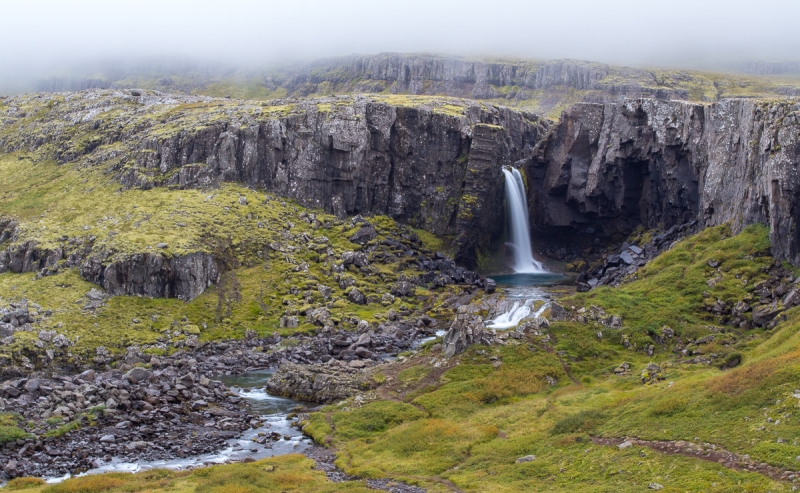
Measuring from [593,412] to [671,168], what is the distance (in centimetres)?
7055

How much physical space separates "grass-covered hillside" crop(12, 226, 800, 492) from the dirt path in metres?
0.09

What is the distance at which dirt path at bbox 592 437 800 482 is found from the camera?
27.9 meters

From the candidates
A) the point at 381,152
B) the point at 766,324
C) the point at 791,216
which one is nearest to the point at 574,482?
the point at 766,324

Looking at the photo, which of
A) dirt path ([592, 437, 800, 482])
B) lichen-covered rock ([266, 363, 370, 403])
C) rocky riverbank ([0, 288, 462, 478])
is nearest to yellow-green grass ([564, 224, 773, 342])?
rocky riverbank ([0, 288, 462, 478])

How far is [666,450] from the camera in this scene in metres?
33.9

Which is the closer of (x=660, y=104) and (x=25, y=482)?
(x=25, y=482)

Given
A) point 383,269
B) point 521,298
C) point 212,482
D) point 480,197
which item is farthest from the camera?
point 480,197

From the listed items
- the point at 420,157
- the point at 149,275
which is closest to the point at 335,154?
the point at 420,157

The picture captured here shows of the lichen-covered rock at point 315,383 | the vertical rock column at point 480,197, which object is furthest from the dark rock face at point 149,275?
the vertical rock column at point 480,197

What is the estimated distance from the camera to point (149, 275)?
81750 millimetres

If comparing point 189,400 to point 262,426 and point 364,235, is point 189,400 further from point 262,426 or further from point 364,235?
point 364,235

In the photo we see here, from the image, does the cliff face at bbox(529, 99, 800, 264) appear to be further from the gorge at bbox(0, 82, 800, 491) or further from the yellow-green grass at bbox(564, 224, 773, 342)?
the yellow-green grass at bbox(564, 224, 773, 342)

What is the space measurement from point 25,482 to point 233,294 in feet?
159

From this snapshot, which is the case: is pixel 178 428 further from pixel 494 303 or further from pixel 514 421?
pixel 494 303
